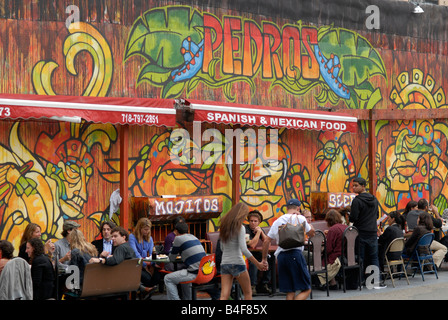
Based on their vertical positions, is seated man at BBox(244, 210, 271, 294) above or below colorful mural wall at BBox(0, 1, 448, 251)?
below

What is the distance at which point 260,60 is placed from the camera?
15.7m

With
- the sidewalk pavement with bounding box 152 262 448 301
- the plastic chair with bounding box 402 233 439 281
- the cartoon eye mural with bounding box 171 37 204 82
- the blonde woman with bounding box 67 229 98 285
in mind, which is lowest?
the sidewalk pavement with bounding box 152 262 448 301

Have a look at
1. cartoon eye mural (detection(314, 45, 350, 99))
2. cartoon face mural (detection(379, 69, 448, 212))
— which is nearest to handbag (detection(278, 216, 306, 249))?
cartoon eye mural (detection(314, 45, 350, 99))

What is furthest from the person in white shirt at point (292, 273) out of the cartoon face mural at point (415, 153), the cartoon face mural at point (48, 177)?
the cartoon face mural at point (415, 153)

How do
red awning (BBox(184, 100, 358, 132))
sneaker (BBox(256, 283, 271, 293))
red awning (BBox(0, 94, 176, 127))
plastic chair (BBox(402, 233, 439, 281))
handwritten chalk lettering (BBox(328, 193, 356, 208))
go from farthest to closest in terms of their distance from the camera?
1. handwritten chalk lettering (BBox(328, 193, 356, 208))
2. plastic chair (BBox(402, 233, 439, 281))
3. red awning (BBox(184, 100, 358, 132))
4. sneaker (BBox(256, 283, 271, 293))
5. red awning (BBox(0, 94, 176, 127))

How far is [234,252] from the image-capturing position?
33.2 ft

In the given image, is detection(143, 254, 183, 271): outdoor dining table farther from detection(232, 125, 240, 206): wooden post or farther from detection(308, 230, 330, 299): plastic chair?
detection(232, 125, 240, 206): wooden post

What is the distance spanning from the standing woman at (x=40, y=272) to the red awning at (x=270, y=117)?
14.9 feet

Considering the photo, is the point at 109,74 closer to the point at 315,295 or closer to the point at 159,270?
the point at 159,270

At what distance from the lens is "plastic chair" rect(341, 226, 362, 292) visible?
1261 centimetres

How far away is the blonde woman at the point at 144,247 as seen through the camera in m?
12.0

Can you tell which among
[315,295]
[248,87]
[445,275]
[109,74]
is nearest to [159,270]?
[315,295]

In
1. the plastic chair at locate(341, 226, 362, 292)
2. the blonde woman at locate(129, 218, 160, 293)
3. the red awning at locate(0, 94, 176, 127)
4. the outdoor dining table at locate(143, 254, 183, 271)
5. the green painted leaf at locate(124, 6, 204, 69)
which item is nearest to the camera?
the outdoor dining table at locate(143, 254, 183, 271)

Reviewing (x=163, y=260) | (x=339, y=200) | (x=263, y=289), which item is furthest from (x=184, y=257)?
(x=339, y=200)
